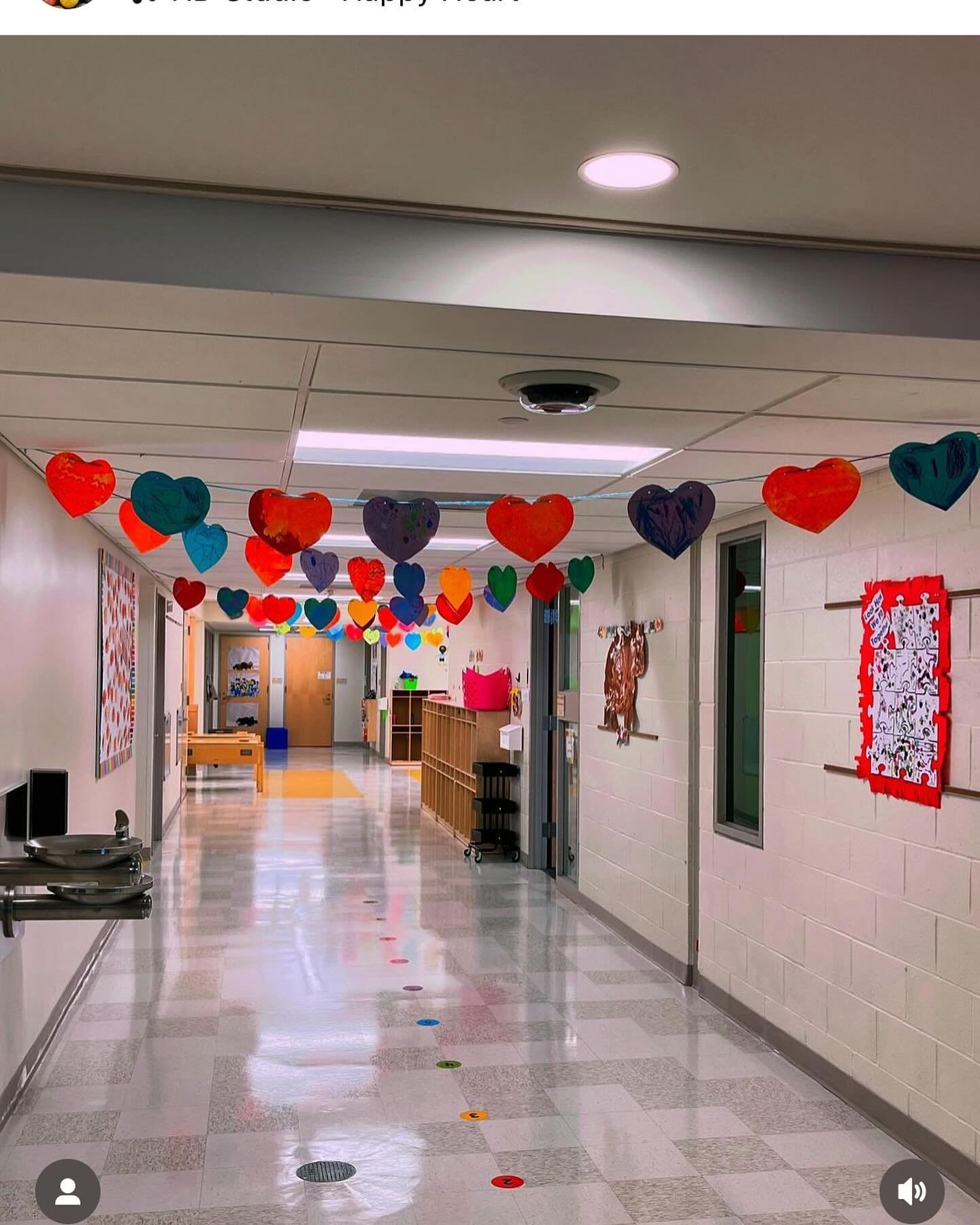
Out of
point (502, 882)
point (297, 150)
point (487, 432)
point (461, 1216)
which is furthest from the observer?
point (502, 882)

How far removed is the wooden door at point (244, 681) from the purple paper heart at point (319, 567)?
65.7 feet

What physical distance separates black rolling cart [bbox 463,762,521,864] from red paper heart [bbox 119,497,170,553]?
20.3 feet

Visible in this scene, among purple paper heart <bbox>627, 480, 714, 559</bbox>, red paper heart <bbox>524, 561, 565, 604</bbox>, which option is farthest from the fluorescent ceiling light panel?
red paper heart <bbox>524, 561, 565, 604</bbox>

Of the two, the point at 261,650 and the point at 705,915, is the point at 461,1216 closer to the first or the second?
the point at 705,915

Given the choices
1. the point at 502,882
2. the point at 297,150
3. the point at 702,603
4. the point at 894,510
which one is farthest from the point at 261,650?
the point at 297,150

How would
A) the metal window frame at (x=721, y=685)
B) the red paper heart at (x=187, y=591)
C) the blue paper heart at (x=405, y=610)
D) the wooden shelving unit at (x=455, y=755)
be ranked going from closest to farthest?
the metal window frame at (x=721, y=685), the red paper heart at (x=187, y=591), the blue paper heart at (x=405, y=610), the wooden shelving unit at (x=455, y=755)

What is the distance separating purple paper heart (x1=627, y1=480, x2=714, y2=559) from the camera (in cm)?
406

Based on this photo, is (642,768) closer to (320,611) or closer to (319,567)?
(319,567)

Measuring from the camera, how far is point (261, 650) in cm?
2552

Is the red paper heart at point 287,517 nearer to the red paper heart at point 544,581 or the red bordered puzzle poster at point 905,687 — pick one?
the red bordered puzzle poster at point 905,687

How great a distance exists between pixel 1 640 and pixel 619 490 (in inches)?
100

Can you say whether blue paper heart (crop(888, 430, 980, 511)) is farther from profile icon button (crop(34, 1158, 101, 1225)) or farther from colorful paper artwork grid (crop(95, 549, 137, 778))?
colorful paper artwork grid (crop(95, 549, 137, 778))

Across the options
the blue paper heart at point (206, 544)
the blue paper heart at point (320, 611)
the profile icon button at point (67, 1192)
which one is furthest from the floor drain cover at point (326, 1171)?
the blue paper heart at point (320, 611)

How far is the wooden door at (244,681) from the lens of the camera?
25.4 m
